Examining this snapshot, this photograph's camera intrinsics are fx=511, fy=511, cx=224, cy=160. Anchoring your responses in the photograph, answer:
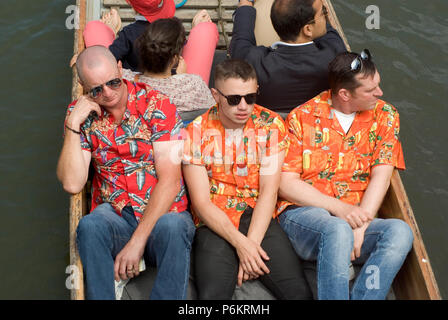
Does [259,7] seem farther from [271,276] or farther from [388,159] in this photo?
[271,276]

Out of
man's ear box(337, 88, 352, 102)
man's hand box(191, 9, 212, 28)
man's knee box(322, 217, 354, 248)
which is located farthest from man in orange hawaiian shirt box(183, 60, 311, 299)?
man's hand box(191, 9, 212, 28)

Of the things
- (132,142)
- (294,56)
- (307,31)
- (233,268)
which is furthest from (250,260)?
(307,31)

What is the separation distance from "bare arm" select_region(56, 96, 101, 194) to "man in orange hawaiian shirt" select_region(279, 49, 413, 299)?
3.45 feet

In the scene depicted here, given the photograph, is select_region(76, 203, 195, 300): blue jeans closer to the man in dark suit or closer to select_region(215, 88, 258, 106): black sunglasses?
select_region(215, 88, 258, 106): black sunglasses

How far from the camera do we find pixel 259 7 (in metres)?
3.63

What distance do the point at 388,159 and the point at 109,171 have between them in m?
1.48

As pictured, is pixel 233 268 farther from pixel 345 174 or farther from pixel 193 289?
pixel 345 174

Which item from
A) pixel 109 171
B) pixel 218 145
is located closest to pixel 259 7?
pixel 218 145

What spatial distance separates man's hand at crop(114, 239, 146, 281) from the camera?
2475 mm

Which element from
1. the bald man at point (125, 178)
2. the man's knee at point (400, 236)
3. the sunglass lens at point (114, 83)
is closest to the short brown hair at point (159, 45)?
the bald man at point (125, 178)

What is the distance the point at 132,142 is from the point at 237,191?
1.99 ft

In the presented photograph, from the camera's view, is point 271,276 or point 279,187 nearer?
point 271,276

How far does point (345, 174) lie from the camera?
2.78m

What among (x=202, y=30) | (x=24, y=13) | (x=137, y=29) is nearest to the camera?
(x=137, y=29)
